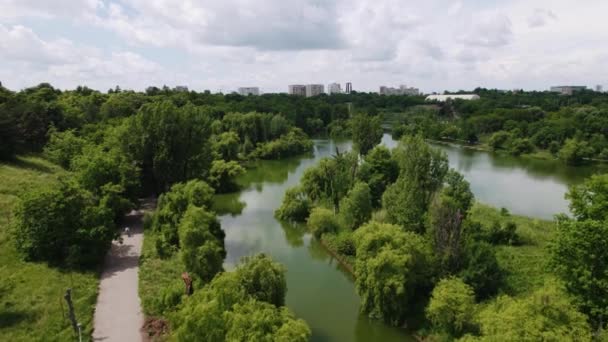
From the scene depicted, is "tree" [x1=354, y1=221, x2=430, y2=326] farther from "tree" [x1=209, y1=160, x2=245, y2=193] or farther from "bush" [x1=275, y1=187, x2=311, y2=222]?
"tree" [x1=209, y1=160, x2=245, y2=193]

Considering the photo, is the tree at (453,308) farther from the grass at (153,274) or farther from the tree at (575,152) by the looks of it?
the tree at (575,152)

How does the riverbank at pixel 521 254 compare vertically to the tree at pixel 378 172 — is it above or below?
below

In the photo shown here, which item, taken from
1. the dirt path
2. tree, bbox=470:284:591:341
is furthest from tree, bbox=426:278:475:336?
the dirt path

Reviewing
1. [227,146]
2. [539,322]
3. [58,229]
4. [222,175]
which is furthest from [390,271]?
[227,146]

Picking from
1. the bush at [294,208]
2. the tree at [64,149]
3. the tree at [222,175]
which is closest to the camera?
the bush at [294,208]

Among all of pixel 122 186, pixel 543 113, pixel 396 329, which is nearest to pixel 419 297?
pixel 396 329

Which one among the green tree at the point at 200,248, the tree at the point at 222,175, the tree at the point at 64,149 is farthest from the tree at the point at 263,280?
the tree at the point at 64,149

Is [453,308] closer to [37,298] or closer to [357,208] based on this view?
[357,208]
